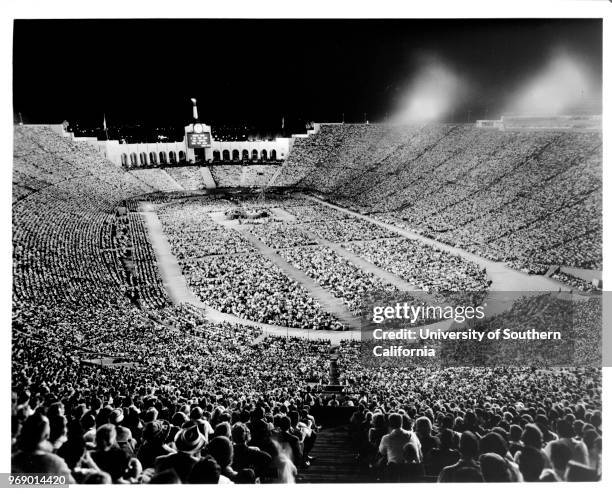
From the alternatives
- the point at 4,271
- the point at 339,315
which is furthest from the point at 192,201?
the point at 4,271

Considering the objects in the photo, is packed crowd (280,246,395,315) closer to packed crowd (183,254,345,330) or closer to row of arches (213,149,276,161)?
packed crowd (183,254,345,330)

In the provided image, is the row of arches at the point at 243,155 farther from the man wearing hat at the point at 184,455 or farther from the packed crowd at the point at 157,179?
the man wearing hat at the point at 184,455

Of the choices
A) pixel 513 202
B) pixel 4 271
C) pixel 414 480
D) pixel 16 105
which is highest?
pixel 16 105

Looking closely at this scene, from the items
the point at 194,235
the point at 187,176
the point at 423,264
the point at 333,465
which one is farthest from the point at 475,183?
the point at 187,176
